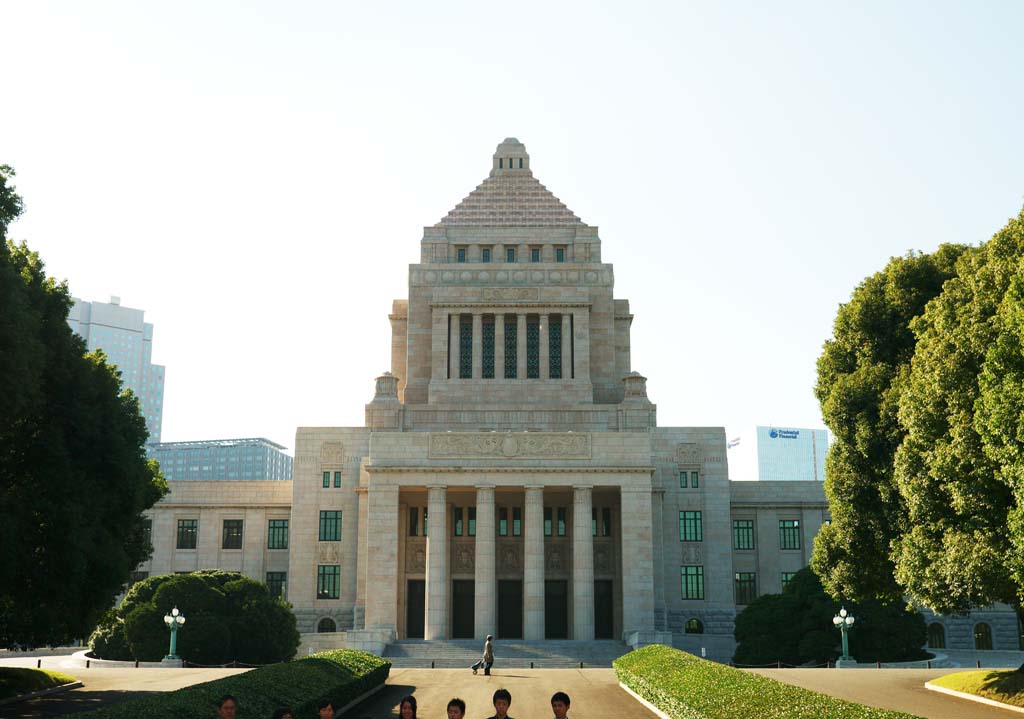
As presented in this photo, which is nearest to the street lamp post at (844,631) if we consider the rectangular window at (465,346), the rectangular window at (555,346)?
the rectangular window at (555,346)

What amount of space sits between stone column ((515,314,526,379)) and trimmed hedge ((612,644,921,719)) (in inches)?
1451

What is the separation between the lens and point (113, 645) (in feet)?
171

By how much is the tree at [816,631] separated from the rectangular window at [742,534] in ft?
38.8

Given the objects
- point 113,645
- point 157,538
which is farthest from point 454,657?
point 157,538

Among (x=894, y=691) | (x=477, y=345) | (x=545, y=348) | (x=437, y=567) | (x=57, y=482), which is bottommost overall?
(x=894, y=691)

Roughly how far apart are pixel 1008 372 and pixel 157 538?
57780 millimetres

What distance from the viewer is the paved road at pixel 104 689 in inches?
1101

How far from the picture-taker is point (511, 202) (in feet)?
254

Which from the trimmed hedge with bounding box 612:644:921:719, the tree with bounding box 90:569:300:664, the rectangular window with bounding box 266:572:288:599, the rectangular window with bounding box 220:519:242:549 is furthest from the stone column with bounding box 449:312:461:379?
the trimmed hedge with bounding box 612:644:921:719

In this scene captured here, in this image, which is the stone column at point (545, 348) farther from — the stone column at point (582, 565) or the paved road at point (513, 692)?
the paved road at point (513, 692)

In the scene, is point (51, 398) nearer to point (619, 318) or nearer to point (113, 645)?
point (113, 645)

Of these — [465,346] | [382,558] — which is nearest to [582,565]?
[382,558]

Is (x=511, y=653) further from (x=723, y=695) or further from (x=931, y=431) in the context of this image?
(x=723, y=695)

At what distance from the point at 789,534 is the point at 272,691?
51590 mm
